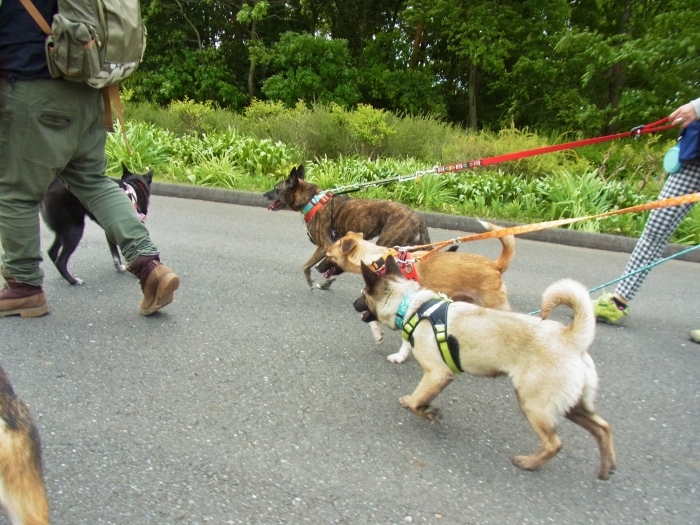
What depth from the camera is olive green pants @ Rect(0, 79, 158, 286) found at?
10.6 ft

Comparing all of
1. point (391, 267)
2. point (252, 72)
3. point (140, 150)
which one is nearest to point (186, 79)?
point (252, 72)

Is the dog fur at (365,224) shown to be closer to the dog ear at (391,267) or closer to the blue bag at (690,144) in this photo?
the dog ear at (391,267)

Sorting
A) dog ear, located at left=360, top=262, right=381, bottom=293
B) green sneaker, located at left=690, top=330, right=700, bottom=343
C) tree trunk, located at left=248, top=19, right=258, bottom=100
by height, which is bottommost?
green sneaker, located at left=690, top=330, right=700, bottom=343

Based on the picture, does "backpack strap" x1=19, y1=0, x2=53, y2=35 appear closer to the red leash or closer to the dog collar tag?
the dog collar tag

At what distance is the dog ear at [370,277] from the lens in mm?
3375

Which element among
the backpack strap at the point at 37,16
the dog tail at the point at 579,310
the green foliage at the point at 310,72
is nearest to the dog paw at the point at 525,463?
the dog tail at the point at 579,310

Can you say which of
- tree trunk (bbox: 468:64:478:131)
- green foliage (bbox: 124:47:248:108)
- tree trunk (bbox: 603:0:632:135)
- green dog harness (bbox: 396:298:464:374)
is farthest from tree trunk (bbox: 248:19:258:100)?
green dog harness (bbox: 396:298:464:374)

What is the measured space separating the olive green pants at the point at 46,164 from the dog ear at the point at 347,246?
4.60 feet

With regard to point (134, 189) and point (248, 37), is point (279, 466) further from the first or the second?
point (248, 37)

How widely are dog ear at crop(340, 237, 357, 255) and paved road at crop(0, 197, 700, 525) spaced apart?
0.56 metres

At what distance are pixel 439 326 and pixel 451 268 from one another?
1.22 m

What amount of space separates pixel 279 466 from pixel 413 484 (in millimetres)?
622

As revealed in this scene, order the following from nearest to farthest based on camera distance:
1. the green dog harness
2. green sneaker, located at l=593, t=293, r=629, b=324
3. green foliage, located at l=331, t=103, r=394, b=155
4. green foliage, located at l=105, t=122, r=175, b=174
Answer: the green dog harness
green sneaker, located at l=593, t=293, r=629, b=324
green foliage, located at l=105, t=122, r=175, b=174
green foliage, located at l=331, t=103, r=394, b=155

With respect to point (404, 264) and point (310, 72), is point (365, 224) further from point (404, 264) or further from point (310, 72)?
point (310, 72)
